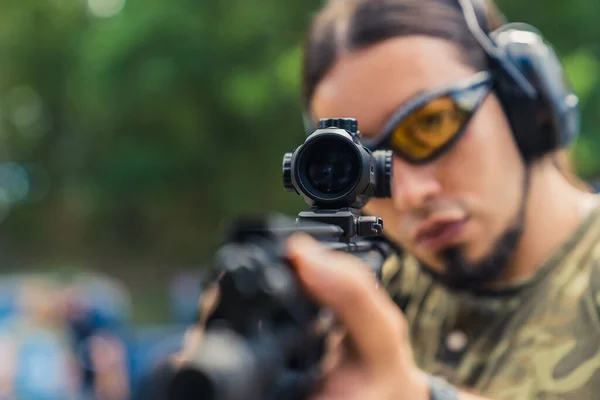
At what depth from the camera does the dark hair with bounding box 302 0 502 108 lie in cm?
184

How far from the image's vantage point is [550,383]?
1.65 meters

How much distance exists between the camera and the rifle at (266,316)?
0.77m

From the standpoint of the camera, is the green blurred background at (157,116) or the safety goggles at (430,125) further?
the green blurred background at (157,116)

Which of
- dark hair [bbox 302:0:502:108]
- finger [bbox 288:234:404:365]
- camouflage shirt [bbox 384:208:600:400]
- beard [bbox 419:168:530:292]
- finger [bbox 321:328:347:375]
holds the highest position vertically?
dark hair [bbox 302:0:502:108]

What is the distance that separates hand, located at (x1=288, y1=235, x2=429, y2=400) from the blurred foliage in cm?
717

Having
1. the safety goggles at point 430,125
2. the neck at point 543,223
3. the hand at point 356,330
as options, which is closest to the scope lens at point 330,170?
the hand at point 356,330

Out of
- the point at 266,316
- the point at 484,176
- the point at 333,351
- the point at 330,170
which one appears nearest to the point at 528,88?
the point at 484,176

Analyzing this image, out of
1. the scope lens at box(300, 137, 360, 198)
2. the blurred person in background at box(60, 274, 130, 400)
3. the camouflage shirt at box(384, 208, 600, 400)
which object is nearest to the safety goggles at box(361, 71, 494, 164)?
the camouflage shirt at box(384, 208, 600, 400)

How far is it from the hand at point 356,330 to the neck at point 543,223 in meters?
0.87

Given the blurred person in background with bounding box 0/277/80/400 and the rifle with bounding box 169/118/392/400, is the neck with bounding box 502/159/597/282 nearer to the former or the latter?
the rifle with bounding box 169/118/392/400

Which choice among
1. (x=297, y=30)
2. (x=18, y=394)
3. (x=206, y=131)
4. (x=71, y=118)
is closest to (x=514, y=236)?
(x=18, y=394)

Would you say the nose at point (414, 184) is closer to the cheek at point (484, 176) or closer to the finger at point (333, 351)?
the cheek at point (484, 176)

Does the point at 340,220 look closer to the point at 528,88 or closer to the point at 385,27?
the point at 385,27

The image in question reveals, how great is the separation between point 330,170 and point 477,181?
0.71 metres
